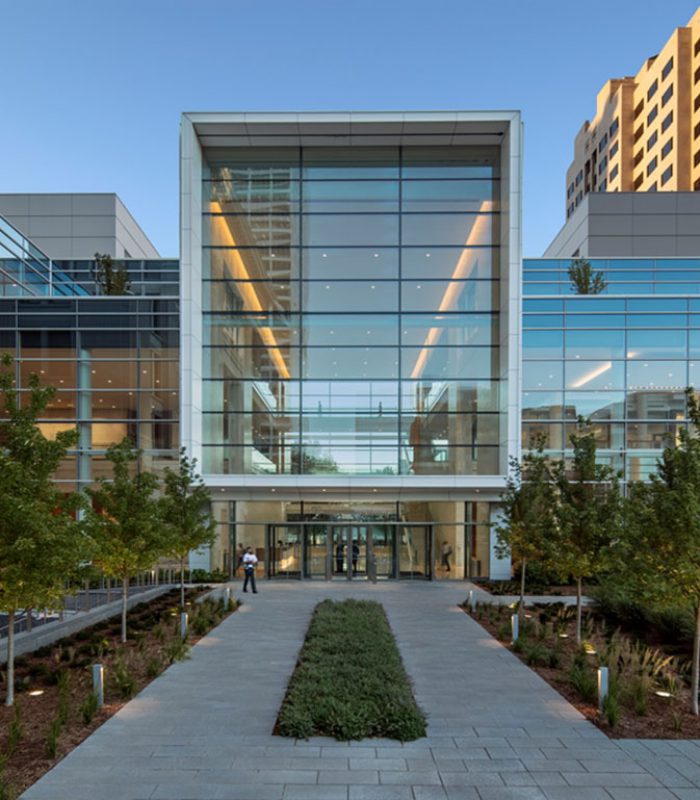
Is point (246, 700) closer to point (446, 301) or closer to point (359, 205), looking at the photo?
point (446, 301)

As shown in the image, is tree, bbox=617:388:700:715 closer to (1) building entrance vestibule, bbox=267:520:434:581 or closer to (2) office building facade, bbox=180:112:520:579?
(2) office building facade, bbox=180:112:520:579

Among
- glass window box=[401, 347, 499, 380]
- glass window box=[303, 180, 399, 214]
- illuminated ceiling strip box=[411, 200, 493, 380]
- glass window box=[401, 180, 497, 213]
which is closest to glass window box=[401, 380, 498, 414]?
glass window box=[401, 347, 499, 380]

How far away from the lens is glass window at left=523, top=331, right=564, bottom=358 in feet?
96.2

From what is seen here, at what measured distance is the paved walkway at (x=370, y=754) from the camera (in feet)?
24.7

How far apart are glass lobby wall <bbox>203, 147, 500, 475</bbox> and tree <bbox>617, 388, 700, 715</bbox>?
1613 centimetres

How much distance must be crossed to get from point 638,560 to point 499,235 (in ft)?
67.2

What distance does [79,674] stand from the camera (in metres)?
12.5

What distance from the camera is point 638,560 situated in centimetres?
1138

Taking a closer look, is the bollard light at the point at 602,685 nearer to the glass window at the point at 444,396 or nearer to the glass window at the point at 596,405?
the glass window at the point at 444,396

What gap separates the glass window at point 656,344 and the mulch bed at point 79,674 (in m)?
21.6

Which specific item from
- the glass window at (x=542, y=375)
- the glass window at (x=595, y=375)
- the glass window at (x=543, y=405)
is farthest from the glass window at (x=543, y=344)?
the glass window at (x=543, y=405)

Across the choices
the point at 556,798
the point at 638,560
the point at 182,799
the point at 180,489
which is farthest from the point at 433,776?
the point at 180,489

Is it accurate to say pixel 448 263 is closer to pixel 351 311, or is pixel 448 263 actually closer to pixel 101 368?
pixel 351 311

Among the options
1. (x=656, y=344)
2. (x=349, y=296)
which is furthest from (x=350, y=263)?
(x=656, y=344)
